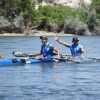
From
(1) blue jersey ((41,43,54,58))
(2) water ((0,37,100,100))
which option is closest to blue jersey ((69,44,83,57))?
(2) water ((0,37,100,100))

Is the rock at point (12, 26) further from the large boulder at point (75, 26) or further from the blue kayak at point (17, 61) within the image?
the blue kayak at point (17, 61)

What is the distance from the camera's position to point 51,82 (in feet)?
105

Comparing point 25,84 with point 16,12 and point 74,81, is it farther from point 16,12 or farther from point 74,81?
point 16,12

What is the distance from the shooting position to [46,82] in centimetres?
3191

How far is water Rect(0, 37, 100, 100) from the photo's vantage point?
1083 inches

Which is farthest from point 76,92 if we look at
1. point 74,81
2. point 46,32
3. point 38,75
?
point 46,32

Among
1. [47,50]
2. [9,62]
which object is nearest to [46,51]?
[47,50]

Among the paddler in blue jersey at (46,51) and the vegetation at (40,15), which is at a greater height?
the paddler in blue jersey at (46,51)

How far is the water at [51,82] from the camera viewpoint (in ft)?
90.2

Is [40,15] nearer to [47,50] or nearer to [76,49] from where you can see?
[76,49]

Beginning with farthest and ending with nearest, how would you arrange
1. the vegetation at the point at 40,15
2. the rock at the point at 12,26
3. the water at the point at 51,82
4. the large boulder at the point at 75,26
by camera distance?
the large boulder at the point at 75,26
the vegetation at the point at 40,15
the rock at the point at 12,26
the water at the point at 51,82

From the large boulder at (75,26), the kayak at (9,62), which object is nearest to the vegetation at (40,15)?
the large boulder at (75,26)

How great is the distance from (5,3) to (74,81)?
283 feet

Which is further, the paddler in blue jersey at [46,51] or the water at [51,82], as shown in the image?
the paddler in blue jersey at [46,51]
